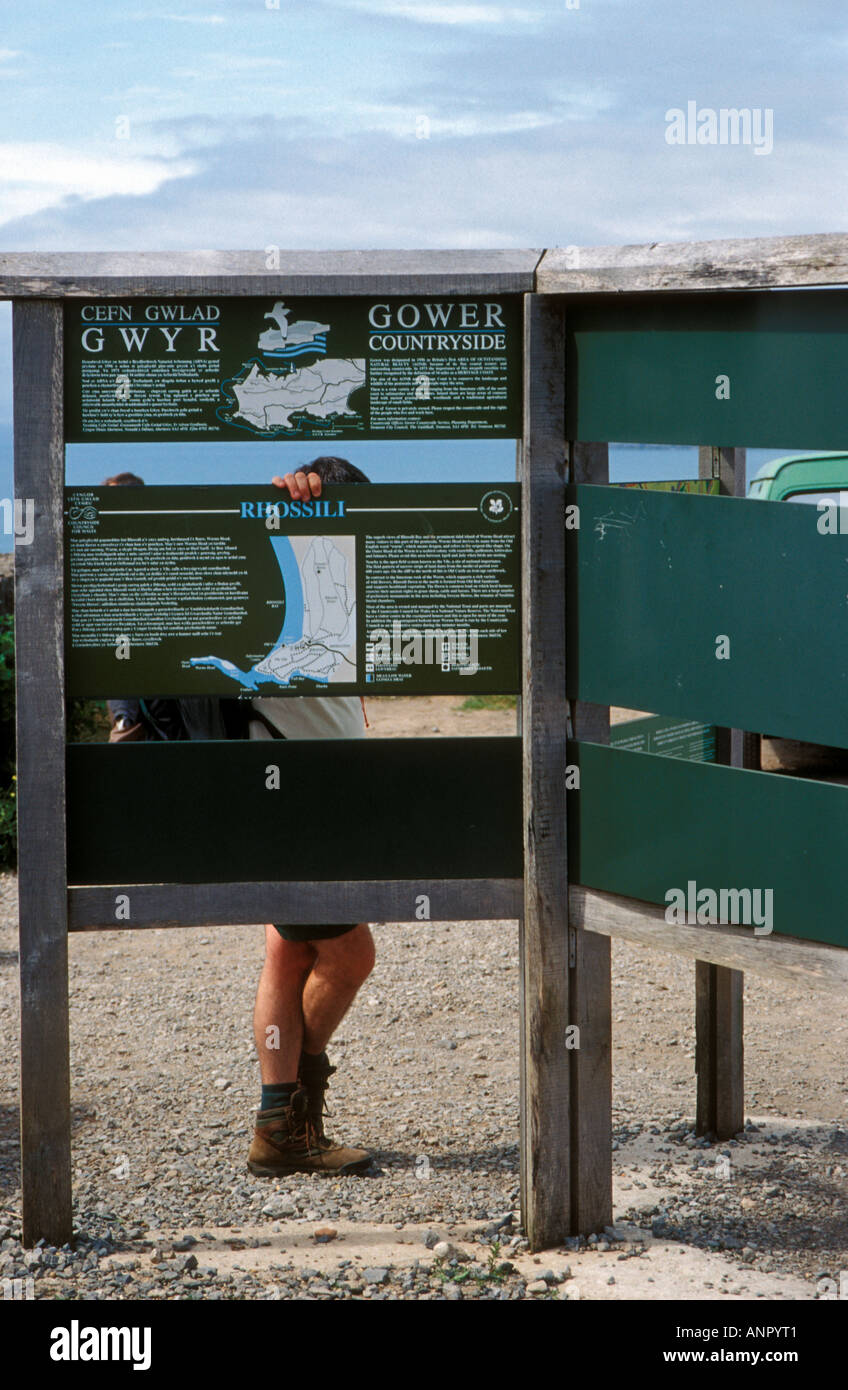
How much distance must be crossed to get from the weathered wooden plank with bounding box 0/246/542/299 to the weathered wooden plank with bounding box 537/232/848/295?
0.41 ft

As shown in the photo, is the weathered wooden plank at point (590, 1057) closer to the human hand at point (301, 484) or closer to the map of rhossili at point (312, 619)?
the map of rhossili at point (312, 619)

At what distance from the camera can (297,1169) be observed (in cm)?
440

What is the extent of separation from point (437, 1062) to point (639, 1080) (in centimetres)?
75

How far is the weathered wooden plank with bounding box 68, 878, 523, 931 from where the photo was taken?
3.75 metres

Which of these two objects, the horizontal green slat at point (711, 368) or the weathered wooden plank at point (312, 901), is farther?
the weathered wooden plank at point (312, 901)

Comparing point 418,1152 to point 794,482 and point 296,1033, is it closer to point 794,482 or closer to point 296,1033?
point 296,1033

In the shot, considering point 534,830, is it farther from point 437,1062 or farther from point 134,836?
point 437,1062

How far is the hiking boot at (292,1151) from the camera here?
4.39m

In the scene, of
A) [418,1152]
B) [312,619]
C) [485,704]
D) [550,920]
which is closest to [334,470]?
[312,619]

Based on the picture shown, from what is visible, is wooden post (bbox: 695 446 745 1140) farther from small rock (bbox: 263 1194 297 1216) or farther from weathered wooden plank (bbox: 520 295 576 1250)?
small rock (bbox: 263 1194 297 1216)

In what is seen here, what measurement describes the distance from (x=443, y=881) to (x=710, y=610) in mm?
989

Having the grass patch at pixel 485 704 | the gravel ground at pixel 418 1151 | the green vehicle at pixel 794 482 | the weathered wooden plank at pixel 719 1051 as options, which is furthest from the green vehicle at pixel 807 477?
the grass patch at pixel 485 704

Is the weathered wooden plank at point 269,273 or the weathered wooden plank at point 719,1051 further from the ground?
the weathered wooden plank at point 269,273

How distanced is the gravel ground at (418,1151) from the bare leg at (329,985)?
0.44 meters
